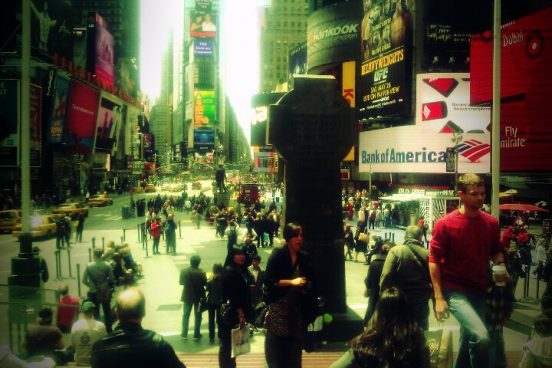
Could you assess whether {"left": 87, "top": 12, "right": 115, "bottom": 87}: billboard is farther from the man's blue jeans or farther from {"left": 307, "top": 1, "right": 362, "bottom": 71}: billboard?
the man's blue jeans

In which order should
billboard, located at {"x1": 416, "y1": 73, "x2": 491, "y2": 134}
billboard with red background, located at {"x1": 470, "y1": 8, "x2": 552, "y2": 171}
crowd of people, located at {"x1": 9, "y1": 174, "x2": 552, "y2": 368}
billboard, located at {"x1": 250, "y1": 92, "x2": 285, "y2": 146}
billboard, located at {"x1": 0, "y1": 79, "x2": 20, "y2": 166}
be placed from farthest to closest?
billboard, located at {"x1": 250, "y1": 92, "x2": 285, "y2": 146} → billboard, located at {"x1": 416, "y1": 73, "x2": 491, "y2": 134} → billboard, located at {"x1": 0, "y1": 79, "x2": 20, "y2": 166} → billboard with red background, located at {"x1": 470, "y1": 8, "x2": 552, "y2": 171} → crowd of people, located at {"x1": 9, "y1": 174, "x2": 552, "y2": 368}

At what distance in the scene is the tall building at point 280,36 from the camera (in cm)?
17238

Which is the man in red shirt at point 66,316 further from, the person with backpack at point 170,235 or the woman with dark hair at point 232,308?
the person with backpack at point 170,235

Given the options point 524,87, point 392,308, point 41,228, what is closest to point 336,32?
point 524,87

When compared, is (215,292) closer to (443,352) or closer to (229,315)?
(229,315)

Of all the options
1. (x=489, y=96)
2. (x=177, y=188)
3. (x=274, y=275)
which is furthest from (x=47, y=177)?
(x=274, y=275)

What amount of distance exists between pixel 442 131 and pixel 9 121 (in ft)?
125

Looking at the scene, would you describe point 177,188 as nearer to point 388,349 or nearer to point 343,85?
point 343,85

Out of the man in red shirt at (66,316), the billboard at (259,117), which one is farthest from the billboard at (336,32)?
the man in red shirt at (66,316)

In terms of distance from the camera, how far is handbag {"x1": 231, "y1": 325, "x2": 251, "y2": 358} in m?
6.09

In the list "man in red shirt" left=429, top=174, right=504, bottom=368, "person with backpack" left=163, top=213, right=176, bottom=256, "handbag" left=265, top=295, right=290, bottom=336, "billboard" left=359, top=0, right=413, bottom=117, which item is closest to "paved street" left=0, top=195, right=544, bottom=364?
"person with backpack" left=163, top=213, right=176, bottom=256

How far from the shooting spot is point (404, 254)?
5969 mm

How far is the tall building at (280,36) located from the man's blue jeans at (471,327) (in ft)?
541

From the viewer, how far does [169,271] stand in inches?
754
